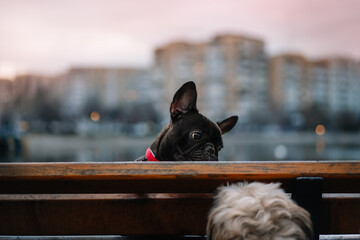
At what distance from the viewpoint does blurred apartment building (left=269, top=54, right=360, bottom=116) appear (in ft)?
277

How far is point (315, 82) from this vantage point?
299 feet

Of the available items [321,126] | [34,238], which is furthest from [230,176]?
[321,126]

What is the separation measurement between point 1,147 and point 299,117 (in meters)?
62.3

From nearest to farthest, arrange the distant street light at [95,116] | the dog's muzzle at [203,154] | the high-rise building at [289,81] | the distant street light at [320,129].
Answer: the dog's muzzle at [203,154], the distant street light at [320,129], the distant street light at [95,116], the high-rise building at [289,81]

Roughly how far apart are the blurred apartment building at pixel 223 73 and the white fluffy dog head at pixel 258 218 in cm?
7291

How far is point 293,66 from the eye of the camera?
85688 mm

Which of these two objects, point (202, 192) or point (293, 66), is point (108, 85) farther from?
point (202, 192)

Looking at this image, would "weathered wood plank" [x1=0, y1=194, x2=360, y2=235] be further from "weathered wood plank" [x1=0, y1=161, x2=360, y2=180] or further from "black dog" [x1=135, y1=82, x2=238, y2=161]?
"black dog" [x1=135, y1=82, x2=238, y2=161]

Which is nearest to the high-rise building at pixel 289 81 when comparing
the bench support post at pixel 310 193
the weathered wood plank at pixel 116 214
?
the weathered wood plank at pixel 116 214

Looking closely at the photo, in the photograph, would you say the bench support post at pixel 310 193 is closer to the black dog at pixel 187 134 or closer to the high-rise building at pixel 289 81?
the black dog at pixel 187 134

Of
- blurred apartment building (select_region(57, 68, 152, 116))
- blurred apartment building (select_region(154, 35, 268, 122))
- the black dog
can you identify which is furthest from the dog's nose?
blurred apartment building (select_region(57, 68, 152, 116))

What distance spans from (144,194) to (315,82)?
97.1 m

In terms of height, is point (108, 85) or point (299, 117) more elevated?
point (108, 85)

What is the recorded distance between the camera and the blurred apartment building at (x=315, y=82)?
84.4 meters
